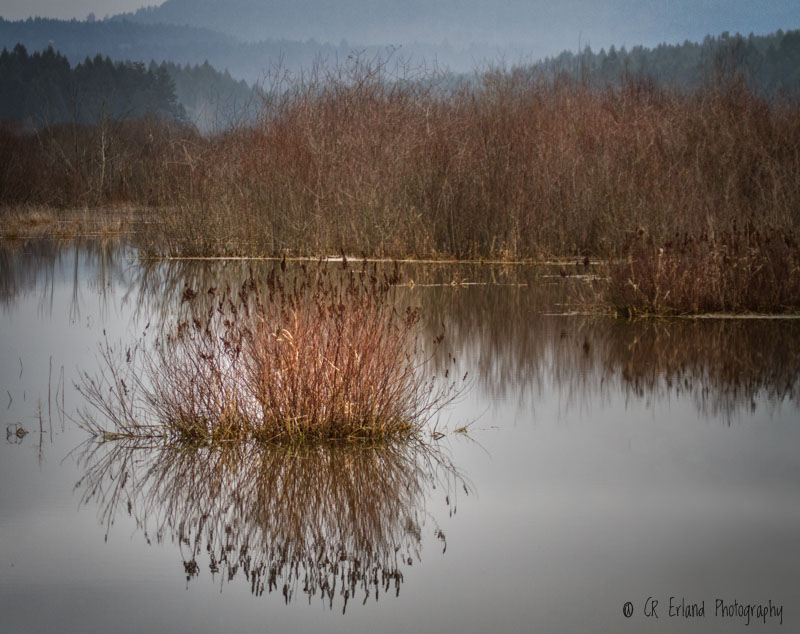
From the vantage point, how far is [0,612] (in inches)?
156

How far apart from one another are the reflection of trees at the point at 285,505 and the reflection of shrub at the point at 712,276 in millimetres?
5826

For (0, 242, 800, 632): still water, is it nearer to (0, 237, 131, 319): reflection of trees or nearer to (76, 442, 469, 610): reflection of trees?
(76, 442, 469, 610): reflection of trees

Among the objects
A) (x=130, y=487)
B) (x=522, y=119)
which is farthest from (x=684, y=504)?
(x=522, y=119)

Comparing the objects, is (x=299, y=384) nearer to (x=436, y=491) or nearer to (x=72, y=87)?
(x=436, y=491)

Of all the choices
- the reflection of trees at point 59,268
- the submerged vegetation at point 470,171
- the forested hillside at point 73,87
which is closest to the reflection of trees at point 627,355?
the submerged vegetation at point 470,171

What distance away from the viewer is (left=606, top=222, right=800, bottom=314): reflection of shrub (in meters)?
11.4

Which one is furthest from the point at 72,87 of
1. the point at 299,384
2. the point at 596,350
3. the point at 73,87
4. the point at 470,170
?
the point at 299,384

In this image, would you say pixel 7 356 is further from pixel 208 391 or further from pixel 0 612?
pixel 0 612

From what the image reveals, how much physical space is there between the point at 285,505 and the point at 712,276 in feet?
24.5

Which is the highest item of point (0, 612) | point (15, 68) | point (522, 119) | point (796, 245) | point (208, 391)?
point (15, 68)

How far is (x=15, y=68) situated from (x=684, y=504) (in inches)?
4177

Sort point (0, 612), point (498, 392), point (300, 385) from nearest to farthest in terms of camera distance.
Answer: point (0, 612)
point (300, 385)
point (498, 392)

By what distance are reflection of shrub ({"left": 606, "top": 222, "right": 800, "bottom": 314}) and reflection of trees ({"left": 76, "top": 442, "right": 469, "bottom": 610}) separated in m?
5.83

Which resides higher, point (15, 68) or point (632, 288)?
point (15, 68)
